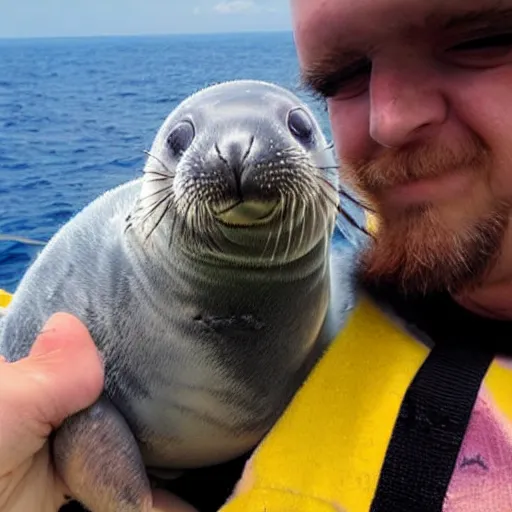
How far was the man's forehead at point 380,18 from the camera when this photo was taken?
Result: 149cm

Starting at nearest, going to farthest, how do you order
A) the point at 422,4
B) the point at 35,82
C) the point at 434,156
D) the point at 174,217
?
the point at 422,4, the point at 434,156, the point at 174,217, the point at 35,82

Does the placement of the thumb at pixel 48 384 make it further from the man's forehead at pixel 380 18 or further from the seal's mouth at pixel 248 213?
the man's forehead at pixel 380 18

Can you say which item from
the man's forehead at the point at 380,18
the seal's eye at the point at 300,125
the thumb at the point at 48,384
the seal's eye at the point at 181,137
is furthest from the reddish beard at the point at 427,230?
the thumb at the point at 48,384

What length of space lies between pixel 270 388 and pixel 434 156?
0.61 meters

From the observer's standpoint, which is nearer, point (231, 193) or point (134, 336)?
point (231, 193)

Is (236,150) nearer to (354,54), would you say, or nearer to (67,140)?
(354,54)

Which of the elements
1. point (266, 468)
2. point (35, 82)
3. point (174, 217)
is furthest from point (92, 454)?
point (35, 82)

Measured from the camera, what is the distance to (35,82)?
2405 cm

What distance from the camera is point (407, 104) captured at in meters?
1.59

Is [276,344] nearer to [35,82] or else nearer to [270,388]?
[270,388]

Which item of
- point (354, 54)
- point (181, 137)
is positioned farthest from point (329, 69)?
point (181, 137)

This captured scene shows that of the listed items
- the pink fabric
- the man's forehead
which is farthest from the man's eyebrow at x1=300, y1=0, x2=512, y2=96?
the pink fabric

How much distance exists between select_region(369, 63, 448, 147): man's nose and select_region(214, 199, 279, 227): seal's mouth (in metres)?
0.25

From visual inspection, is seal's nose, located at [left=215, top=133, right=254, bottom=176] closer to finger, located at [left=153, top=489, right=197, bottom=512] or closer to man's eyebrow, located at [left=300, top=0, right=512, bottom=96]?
man's eyebrow, located at [left=300, top=0, right=512, bottom=96]
